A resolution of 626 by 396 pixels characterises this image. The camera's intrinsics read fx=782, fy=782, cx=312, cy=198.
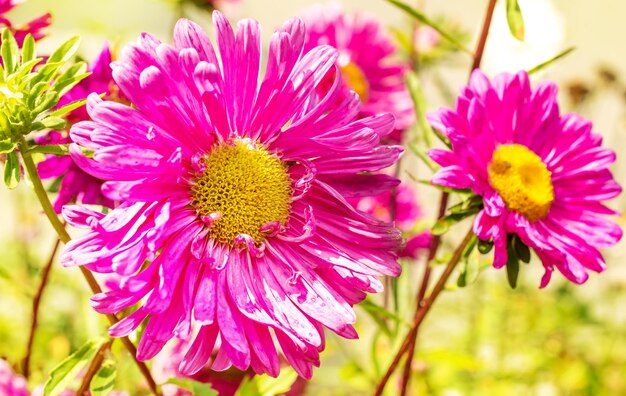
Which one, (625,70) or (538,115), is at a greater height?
(538,115)

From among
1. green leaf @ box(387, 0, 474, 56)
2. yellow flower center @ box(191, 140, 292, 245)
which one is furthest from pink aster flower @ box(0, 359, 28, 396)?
green leaf @ box(387, 0, 474, 56)

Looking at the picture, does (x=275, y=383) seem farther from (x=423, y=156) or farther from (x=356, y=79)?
(x=356, y=79)

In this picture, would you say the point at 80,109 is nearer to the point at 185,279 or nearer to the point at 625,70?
the point at 185,279

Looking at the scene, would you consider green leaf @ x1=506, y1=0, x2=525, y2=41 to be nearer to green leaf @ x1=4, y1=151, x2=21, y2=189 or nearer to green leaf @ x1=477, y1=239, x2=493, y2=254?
green leaf @ x1=477, y1=239, x2=493, y2=254

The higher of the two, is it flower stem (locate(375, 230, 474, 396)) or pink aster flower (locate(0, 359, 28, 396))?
flower stem (locate(375, 230, 474, 396))

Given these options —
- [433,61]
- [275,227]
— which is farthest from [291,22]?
[433,61]

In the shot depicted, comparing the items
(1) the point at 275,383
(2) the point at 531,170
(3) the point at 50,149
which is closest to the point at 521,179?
(2) the point at 531,170
